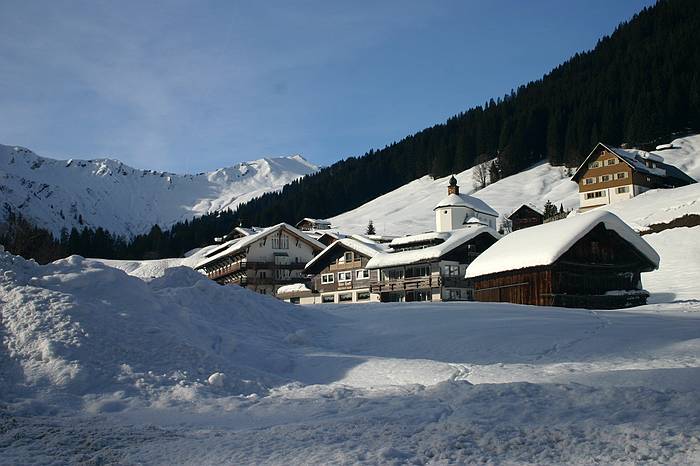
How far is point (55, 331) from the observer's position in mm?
13898

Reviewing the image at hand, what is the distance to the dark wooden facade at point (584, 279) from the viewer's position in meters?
36.1

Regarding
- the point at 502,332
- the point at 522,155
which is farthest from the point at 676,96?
the point at 502,332

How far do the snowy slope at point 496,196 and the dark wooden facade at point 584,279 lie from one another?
3749 centimetres

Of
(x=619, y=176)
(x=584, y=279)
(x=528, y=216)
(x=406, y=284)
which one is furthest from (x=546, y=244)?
(x=619, y=176)

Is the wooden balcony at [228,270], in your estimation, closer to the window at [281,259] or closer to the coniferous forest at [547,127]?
the window at [281,259]

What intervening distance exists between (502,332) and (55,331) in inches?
462

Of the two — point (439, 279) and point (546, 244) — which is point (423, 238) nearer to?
point (439, 279)

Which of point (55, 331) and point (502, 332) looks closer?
point (55, 331)

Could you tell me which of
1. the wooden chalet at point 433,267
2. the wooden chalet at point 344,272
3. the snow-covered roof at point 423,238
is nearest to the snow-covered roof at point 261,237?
the wooden chalet at point 344,272

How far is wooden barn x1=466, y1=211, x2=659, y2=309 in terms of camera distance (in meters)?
35.6

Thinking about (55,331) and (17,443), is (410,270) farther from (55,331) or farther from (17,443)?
(17,443)

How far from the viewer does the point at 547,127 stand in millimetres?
124875

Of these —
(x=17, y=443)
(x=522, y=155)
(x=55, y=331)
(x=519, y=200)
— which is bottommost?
(x=17, y=443)

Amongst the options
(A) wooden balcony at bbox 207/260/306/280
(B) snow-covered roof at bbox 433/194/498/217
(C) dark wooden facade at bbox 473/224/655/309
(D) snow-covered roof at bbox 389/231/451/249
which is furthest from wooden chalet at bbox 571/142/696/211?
(C) dark wooden facade at bbox 473/224/655/309
